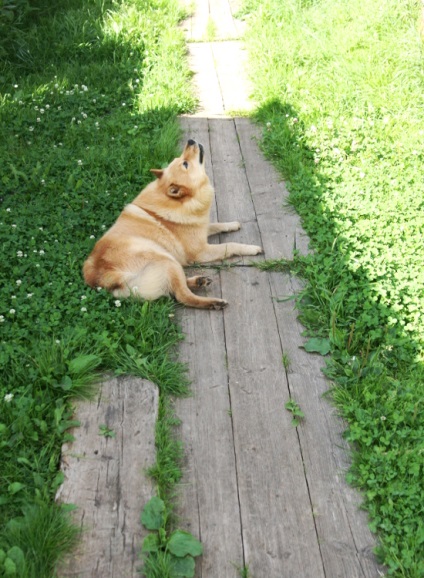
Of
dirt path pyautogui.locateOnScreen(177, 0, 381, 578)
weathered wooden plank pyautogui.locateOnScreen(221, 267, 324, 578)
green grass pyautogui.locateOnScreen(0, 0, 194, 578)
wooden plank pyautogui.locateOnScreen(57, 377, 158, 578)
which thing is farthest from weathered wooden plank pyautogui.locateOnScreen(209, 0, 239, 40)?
wooden plank pyautogui.locateOnScreen(57, 377, 158, 578)

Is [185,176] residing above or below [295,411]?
above

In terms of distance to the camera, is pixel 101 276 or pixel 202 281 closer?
pixel 101 276

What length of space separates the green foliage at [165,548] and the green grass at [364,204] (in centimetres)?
80

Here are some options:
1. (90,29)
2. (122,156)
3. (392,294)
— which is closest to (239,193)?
(122,156)

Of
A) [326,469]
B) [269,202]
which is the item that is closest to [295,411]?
[326,469]

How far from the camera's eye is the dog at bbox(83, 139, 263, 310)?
3.73m

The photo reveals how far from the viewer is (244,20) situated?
7672 millimetres

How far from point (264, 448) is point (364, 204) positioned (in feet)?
7.38

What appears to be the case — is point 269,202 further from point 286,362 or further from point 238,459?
point 238,459

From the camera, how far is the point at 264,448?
3062mm

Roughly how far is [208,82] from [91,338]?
397 cm

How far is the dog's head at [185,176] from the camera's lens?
422cm

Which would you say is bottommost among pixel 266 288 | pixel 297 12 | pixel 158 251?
pixel 266 288

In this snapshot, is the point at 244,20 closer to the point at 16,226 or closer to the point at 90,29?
the point at 90,29
